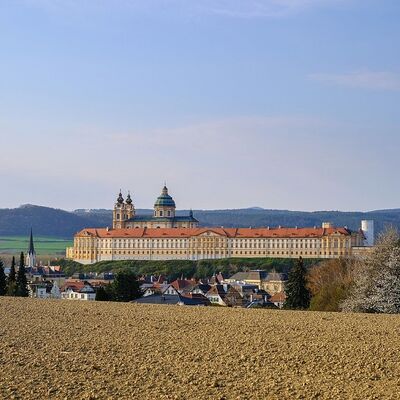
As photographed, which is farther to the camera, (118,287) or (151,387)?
(118,287)

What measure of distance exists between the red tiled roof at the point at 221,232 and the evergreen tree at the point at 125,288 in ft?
273

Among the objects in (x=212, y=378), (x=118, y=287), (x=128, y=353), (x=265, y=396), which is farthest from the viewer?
(x=118, y=287)

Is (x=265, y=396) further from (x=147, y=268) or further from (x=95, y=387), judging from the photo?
(x=147, y=268)

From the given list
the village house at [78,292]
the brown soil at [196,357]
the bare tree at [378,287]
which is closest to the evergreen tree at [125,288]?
the bare tree at [378,287]

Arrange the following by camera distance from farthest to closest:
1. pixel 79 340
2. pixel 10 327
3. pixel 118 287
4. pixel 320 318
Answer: pixel 118 287
pixel 320 318
pixel 10 327
pixel 79 340

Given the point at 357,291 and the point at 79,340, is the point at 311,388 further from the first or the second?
the point at 357,291

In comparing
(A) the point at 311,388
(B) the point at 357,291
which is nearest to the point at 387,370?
(A) the point at 311,388

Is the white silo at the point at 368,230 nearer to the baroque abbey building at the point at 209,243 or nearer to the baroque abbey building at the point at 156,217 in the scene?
the baroque abbey building at the point at 209,243

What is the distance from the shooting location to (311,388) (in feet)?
48.1

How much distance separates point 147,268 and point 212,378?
112m

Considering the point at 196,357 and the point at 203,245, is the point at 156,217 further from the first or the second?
the point at 196,357

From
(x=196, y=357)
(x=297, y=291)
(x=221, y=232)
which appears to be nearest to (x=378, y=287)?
(x=297, y=291)

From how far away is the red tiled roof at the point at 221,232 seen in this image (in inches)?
5295

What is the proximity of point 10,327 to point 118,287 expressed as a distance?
29.1m
